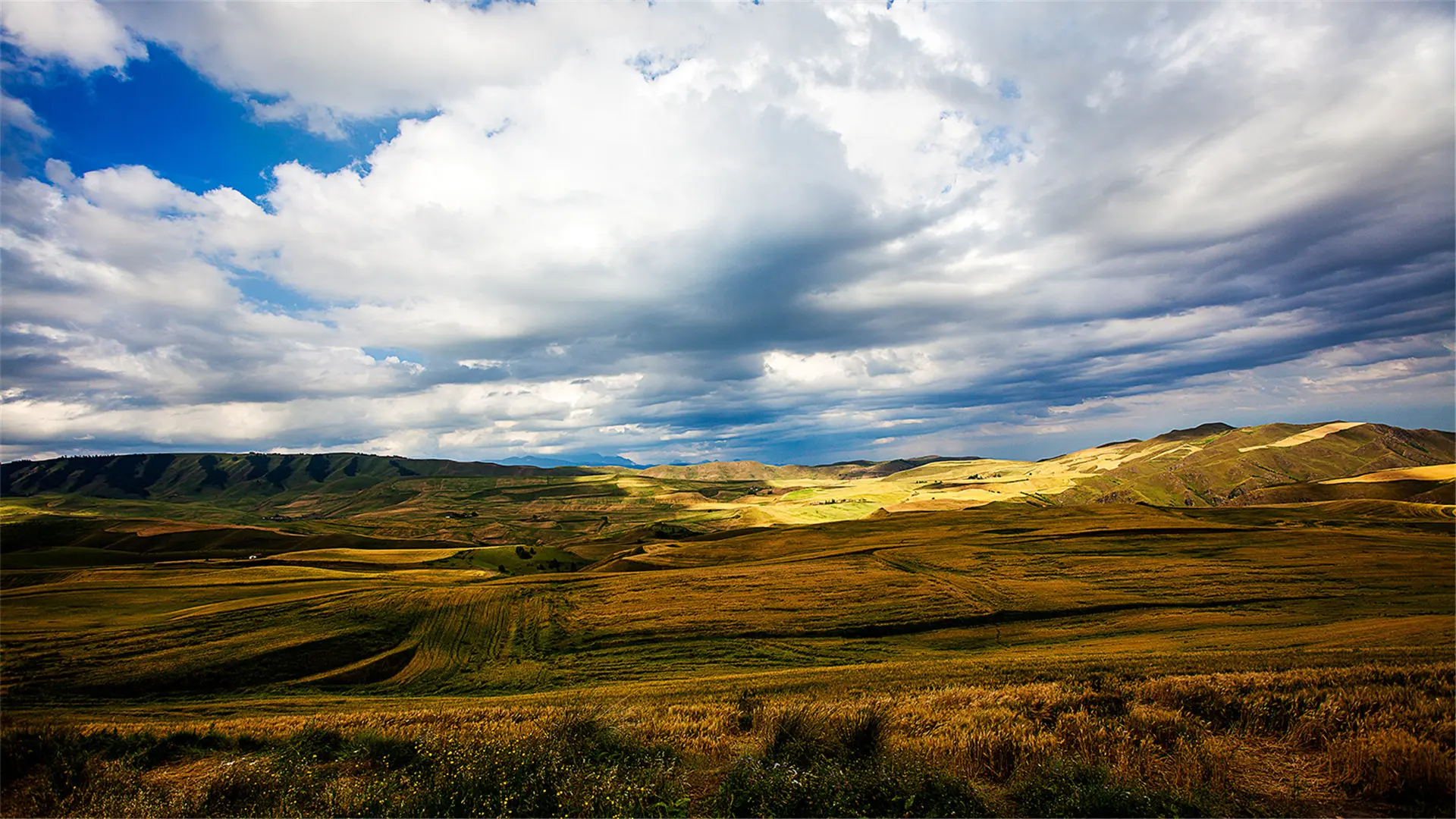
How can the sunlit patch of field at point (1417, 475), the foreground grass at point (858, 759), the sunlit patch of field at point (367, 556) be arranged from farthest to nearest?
the sunlit patch of field at point (1417, 475) → the sunlit patch of field at point (367, 556) → the foreground grass at point (858, 759)

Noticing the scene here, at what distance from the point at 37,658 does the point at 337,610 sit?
683 inches

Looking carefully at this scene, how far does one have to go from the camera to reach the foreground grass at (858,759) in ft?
33.2

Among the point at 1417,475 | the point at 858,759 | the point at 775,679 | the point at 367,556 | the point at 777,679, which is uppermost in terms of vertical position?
the point at 1417,475

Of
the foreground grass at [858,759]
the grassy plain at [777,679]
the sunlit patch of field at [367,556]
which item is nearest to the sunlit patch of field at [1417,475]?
the grassy plain at [777,679]

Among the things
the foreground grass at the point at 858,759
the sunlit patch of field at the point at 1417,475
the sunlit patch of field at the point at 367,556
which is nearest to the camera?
the foreground grass at the point at 858,759

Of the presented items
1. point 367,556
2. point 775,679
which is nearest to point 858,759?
point 775,679

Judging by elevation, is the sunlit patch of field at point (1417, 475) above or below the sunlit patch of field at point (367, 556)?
above

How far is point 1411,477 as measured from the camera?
148 m

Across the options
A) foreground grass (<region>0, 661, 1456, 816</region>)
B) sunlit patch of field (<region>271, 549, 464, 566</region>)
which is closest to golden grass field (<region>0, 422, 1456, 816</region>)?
foreground grass (<region>0, 661, 1456, 816</region>)

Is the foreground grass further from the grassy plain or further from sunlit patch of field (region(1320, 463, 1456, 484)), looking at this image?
sunlit patch of field (region(1320, 463, 1456, 484))

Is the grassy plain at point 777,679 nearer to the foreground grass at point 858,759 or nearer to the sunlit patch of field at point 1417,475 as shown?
the foreground grass at point 858,759

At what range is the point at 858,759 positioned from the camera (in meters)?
12.2

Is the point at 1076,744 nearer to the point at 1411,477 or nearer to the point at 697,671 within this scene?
the point at 697,671

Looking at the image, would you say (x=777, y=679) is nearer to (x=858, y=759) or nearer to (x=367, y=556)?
(x=858, y=759)
